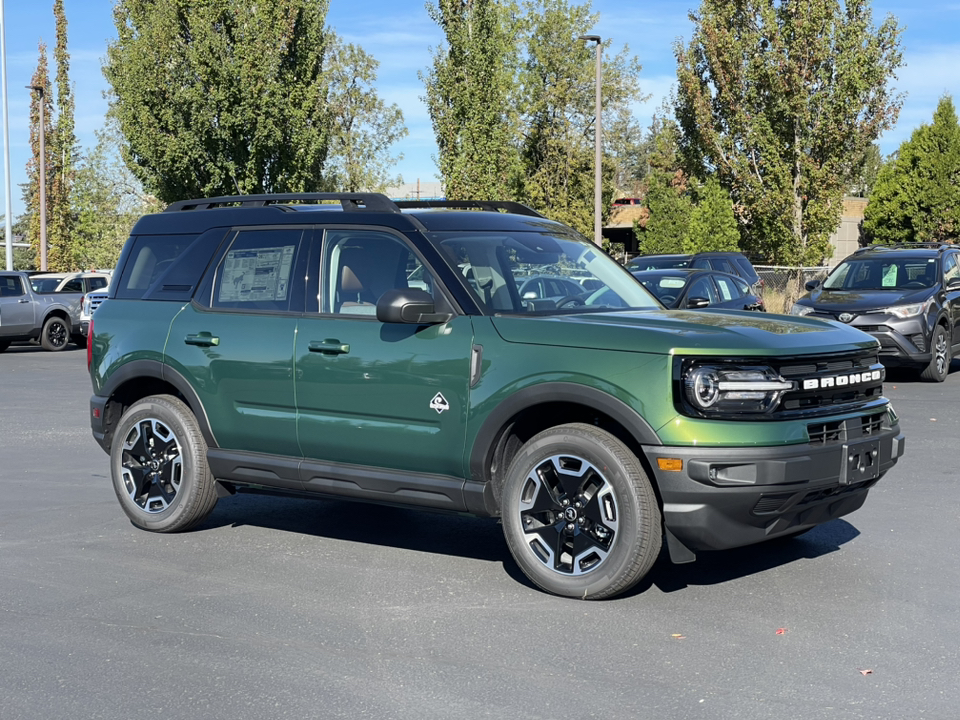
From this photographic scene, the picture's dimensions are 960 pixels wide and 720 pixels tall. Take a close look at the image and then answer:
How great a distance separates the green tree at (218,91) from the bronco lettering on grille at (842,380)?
1253 inches

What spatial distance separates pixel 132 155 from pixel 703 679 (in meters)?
35.6

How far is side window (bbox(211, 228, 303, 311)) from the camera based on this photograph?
6.75 m

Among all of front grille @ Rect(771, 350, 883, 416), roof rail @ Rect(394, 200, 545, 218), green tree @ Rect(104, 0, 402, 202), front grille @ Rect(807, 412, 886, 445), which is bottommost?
front grille @ Rect(807, 412, 886, 445)

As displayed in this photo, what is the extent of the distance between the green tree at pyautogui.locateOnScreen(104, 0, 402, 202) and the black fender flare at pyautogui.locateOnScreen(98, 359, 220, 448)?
96.4 ft

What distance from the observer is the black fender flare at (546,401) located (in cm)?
539

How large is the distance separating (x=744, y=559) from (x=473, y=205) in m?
2.61

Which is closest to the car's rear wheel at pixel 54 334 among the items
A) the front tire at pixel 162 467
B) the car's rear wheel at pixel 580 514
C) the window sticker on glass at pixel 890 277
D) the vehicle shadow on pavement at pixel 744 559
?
the window sticker on glass at pixel 890 277

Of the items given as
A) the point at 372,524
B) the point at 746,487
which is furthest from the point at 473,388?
the point at 372,524

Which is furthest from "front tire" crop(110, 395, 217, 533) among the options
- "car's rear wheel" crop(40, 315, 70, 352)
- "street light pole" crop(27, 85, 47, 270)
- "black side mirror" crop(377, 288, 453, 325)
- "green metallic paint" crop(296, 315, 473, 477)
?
"street light pole" crop(27, 85, 47, 270)

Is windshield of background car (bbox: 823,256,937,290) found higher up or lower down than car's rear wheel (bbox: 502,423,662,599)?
higher up

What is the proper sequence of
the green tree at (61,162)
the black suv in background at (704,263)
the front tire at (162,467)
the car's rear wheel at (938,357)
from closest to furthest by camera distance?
the front tire at (162,467) < the car's rear wheel at (938,357) < the black suv in background at (704,263) < the green tree at (61,162)

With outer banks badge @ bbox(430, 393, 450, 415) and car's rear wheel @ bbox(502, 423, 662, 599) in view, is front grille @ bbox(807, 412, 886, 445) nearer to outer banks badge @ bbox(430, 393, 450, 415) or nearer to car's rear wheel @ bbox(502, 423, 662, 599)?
car's rear wheel @ bbox(502, 423, 662, 599)

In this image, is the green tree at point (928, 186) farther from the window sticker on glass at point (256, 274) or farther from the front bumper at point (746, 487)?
the front bumper at point (746, 487)

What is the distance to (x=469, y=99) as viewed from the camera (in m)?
39.9
